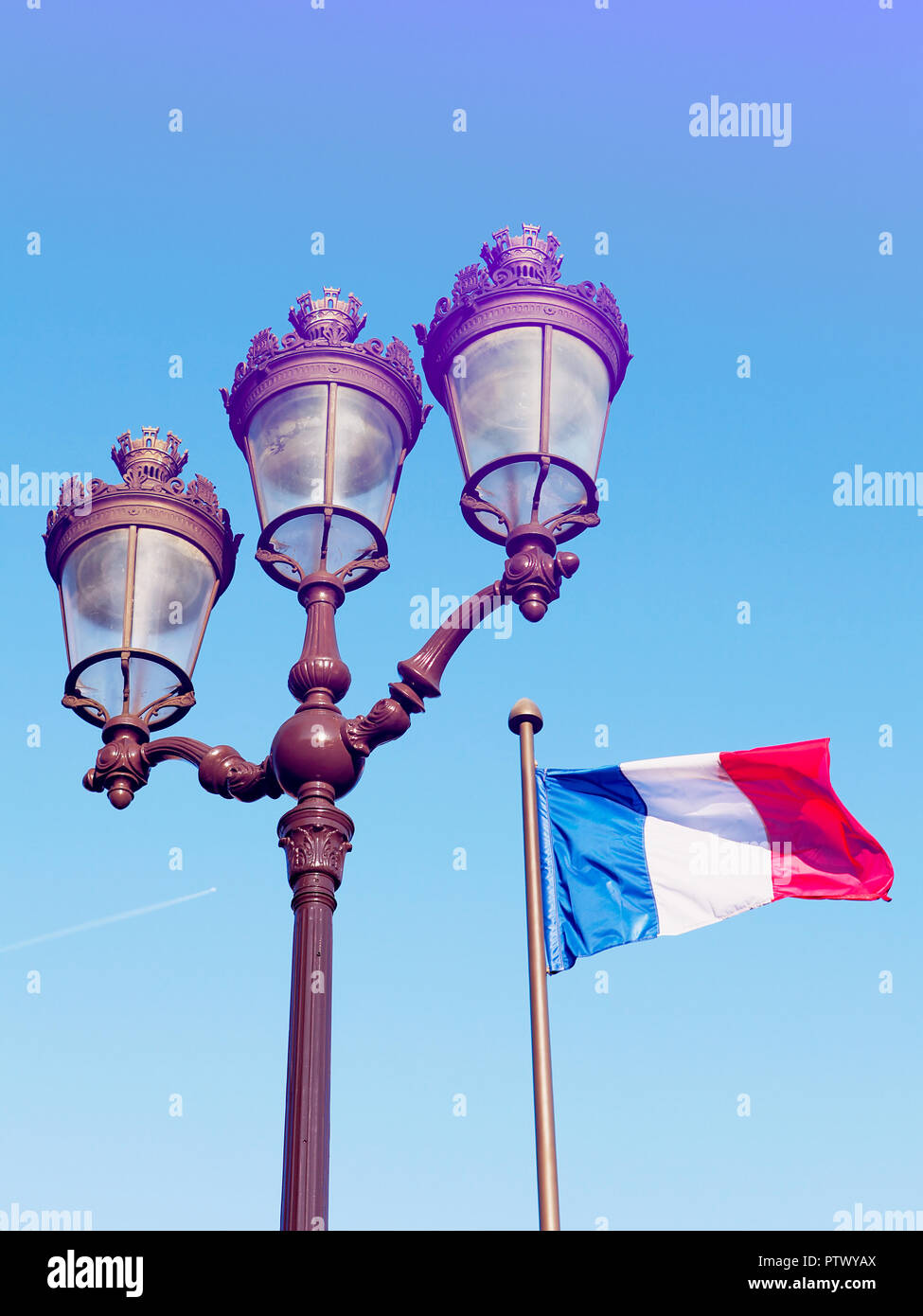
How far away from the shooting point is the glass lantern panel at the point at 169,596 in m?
7.40

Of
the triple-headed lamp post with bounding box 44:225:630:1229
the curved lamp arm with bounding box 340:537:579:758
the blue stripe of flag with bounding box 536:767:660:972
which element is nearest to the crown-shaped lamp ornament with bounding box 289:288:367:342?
the triple-headed lamp post with bounding box 44:225:630:1229

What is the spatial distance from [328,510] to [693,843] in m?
3.31

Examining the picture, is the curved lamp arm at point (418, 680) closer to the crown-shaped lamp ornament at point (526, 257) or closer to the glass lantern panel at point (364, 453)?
the glass lantern panel at point (364, 453)

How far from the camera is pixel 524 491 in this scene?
22.5 ft

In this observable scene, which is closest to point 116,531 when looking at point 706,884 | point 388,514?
point 388,514

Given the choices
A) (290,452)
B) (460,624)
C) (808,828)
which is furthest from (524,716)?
(808,828)

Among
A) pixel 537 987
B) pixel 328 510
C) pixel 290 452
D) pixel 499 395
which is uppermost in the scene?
pixel 499 395

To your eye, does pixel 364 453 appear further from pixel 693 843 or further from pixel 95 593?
pixel 693 843

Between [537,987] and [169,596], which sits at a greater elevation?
[169,596]

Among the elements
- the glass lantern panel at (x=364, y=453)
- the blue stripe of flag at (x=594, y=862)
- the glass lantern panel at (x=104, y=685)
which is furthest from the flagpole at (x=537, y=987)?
the glass lantern panel at (x=104, y=685)

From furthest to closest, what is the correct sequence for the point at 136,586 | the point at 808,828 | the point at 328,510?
the point at 808,828
the point at 136,586
the point at 328,510

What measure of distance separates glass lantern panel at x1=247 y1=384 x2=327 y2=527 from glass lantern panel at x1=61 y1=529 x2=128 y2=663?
2.58ft

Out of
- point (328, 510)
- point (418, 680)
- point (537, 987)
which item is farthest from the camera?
point (328, 510)
